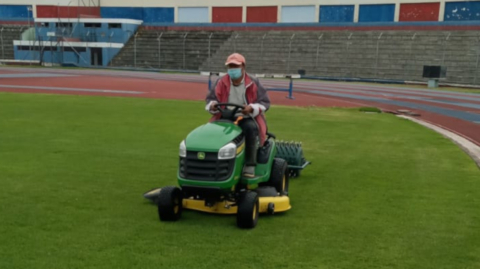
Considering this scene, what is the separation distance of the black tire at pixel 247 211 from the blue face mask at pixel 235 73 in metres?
1.24

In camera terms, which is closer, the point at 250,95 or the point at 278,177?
the point at 250,95

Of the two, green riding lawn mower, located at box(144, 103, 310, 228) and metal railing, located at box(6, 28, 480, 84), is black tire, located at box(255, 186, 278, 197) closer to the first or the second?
green riding lawn mower, located at box(144, 103, 310, 228)

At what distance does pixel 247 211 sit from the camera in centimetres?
432

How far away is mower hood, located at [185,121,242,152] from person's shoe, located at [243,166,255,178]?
0.42m

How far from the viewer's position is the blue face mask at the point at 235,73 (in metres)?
4.87

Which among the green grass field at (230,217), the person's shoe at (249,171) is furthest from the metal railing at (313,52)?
the person's shoe at (249,171)

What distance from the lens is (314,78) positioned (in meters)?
34.6

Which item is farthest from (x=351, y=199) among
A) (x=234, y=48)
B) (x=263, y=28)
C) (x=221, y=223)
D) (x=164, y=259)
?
(x=263, y=28)

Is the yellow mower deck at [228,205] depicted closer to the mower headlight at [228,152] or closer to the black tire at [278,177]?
the black tire at [278,177]

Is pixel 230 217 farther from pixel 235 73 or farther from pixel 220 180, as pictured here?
pixel 235 73

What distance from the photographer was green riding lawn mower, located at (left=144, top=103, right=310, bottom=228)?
4.31 metres

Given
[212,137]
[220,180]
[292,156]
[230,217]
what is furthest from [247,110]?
[292,156]

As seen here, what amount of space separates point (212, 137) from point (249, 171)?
2.18 feet

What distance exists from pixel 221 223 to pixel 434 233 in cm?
198
